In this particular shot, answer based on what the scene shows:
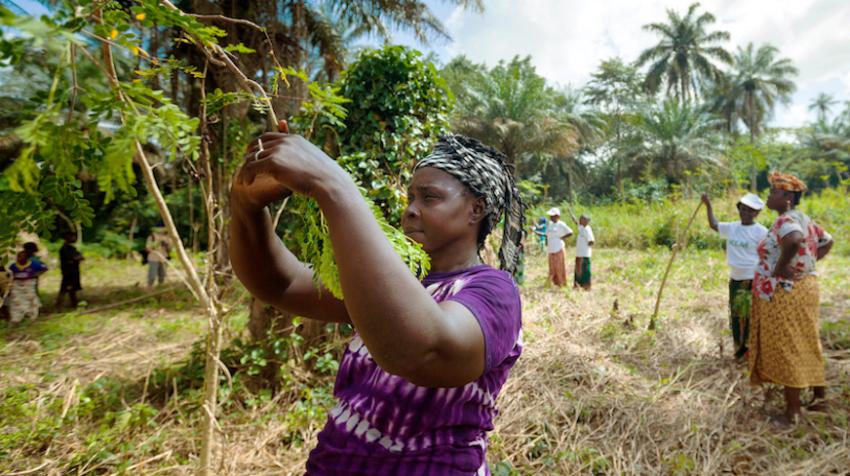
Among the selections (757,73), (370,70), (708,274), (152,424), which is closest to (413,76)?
(370,70)

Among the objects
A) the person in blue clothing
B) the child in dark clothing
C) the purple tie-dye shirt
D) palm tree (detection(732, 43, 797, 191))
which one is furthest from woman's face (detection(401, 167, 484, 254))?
palm tree (detection(732, 43, 797, 191))

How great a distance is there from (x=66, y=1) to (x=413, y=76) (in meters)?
3.35

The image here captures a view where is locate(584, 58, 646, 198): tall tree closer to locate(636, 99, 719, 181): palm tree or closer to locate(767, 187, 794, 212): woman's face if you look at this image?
locate(636, 99, 719, 181): palm tree

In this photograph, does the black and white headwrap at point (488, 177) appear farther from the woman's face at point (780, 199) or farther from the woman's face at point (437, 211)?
the woman's face at point (780, 199)

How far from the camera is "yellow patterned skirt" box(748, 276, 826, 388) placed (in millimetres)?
3588

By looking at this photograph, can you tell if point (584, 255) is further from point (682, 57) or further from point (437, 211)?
point (682, 57)

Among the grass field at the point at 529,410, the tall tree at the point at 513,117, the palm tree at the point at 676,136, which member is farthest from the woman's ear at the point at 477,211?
the palm tree at the point at 676,136

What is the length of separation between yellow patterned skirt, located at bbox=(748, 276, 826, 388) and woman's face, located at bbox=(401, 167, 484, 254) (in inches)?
149

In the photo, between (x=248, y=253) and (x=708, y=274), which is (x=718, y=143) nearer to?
(x=708, y=274)

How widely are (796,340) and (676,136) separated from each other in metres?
28.0

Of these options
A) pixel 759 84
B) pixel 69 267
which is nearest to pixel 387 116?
pixel 69 267

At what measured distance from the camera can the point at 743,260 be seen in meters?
4.77

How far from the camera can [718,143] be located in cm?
2755

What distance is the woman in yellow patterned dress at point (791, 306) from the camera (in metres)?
3.56
